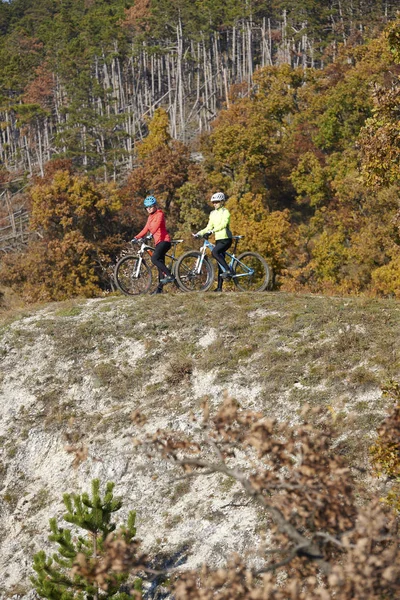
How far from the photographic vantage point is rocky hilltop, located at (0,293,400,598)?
11188 mm

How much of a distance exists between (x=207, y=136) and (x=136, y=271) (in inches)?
1996

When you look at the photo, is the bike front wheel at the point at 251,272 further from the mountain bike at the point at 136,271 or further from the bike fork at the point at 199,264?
Answer: the mountain bike at the point at 136,271

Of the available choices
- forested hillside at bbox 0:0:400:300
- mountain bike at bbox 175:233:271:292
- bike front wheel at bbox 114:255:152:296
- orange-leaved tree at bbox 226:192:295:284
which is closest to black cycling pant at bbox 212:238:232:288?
mountain bike at bbox 175:233:271:292

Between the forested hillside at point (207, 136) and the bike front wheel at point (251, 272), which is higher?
the forested hillside at point (207, 136)

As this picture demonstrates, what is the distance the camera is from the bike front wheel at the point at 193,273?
53.6ft

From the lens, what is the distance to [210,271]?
16484mm

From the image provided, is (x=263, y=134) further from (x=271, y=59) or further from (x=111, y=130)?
(x=271, y=59)

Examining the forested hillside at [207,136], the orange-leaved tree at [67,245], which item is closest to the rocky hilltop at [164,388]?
the forested hillside at [207,136]

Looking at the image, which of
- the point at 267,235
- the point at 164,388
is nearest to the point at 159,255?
the point at 164,388

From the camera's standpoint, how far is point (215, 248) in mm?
16016

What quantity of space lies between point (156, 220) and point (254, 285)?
2.95 m

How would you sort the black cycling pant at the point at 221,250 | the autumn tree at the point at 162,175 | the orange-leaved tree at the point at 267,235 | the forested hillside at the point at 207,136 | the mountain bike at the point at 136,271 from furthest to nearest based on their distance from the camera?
the autumn tree at the point at 162,175
the forested hillside at the point at 207,136
the orange-leaved tree at the point at 267,235
the mountain bike at the point at 136,271
the black cycling pant at the point at 221,250

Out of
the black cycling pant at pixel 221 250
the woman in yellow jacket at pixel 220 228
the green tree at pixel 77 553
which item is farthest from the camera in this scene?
the black cycling pant at pixel 221 250

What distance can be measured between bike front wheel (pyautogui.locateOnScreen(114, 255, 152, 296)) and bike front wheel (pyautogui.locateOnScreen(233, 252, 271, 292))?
6.68ft
